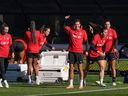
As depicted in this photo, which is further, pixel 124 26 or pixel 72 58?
pixel 124 26

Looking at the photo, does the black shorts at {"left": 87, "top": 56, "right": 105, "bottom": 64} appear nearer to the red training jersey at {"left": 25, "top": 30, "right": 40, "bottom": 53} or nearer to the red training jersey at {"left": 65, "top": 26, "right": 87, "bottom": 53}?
the red training jersey at {"left": 65, "top": 26, "right": 87, "bottom": 53}

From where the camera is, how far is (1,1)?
29312mm

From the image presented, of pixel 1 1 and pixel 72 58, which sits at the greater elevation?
pixel 1 1

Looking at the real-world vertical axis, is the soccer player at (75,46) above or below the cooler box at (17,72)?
above

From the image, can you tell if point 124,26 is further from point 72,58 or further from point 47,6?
point 72,58

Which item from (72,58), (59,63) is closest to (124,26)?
(59,63)

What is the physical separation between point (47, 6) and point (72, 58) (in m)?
8.82

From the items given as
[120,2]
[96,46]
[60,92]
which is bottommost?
[60,92]

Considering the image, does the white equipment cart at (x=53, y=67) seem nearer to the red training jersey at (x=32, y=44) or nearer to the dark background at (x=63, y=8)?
the red training jersey at (x=32, y=44)

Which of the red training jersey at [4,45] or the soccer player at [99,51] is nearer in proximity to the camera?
the red training jersey at [4,45]

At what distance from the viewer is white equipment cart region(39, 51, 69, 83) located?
23984 millimetres

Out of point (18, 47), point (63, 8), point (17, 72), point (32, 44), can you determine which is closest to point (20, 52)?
point (18, 47)

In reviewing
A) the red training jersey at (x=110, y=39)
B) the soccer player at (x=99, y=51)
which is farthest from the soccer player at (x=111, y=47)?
the soccer player at (x=99, y=51)

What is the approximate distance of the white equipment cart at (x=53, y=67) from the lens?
23984 millimetres
